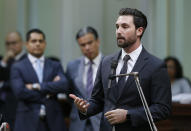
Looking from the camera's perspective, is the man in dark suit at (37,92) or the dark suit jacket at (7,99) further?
the dark suit jacket at (7,99)

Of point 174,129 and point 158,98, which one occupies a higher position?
point 158,98

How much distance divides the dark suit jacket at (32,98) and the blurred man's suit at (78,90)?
0.12 metres

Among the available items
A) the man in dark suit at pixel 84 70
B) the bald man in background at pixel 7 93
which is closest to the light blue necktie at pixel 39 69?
the man in dark suit at pixel 84 70

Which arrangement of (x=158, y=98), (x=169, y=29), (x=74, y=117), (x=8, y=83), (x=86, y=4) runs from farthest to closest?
(x=169, y=29)
(x=86, y=4)
(x=8, y=83)
(x=74, y=117)
(x=158, y=98)

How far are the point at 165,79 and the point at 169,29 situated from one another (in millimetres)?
5277

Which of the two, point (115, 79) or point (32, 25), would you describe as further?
point (32, 25)

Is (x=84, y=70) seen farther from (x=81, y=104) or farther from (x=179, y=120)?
(x=81, y=104)

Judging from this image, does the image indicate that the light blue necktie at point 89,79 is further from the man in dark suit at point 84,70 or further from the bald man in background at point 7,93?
the bald man in background at point 7,93

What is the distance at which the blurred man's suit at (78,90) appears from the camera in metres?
6.28

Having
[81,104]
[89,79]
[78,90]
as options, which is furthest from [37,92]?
[81,104]

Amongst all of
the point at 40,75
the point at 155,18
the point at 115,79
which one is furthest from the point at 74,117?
the point at 155,18

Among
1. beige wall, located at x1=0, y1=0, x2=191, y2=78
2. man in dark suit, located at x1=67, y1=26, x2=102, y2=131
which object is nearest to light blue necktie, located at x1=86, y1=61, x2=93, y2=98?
man in dark suit, located at x1=67, y1=26, x2=102, y2=131

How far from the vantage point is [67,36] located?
9070 millimetres

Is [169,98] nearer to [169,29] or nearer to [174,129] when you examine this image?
[174,129]
